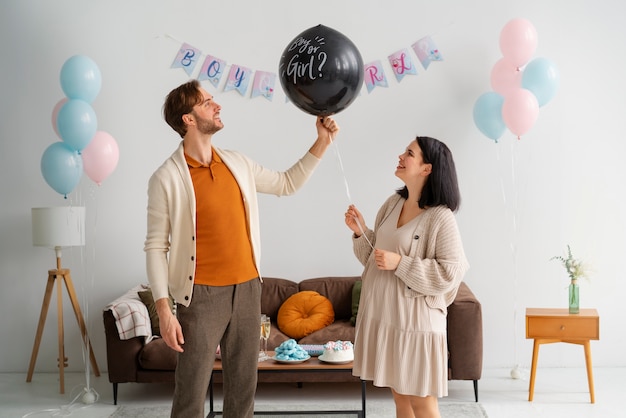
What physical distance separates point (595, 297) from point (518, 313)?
50cm

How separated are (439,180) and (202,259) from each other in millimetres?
879

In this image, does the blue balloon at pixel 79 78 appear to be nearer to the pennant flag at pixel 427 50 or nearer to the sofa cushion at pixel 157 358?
the sofa cushion at pixel 157 358

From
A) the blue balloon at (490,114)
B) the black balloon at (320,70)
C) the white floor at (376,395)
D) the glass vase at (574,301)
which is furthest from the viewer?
the blue balloon at (490,114)

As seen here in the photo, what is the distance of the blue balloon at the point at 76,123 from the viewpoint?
14.2 ft

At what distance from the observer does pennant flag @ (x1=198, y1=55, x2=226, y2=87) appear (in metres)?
5.02

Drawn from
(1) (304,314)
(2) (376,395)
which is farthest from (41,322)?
(2) (376,395)

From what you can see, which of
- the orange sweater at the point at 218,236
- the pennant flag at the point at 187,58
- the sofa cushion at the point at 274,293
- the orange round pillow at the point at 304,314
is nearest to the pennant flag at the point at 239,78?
the pennant flag at the point at 187,58

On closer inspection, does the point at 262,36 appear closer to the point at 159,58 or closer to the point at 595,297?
the point at 159,58

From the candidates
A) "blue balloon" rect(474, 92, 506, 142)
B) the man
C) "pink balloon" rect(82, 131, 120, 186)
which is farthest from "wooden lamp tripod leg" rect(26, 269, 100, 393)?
"blue balloon" rect(474, 92, 506, 142)

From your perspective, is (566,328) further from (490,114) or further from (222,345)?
(222,345)

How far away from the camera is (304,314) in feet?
15.3

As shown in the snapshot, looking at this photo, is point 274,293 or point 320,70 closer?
point 320,70

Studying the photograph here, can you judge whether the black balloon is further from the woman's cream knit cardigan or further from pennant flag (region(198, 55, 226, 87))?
pennant flag (region(198, 55, 226, 87))

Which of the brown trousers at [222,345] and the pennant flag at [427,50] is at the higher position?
the pennant flag at [427,50]
